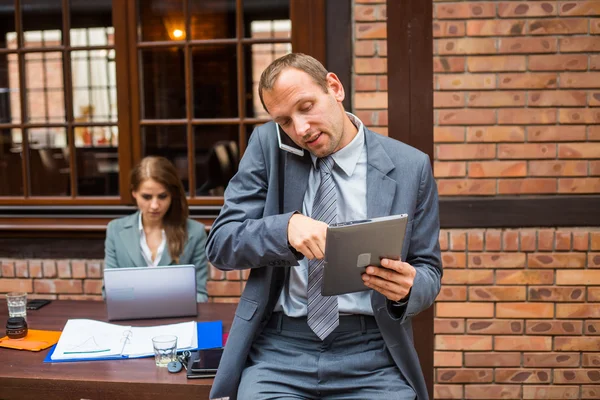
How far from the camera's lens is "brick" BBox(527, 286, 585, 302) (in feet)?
11.7

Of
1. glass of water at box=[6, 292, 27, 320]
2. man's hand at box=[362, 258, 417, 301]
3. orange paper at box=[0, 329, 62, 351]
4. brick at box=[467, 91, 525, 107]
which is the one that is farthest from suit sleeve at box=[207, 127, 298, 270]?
brick at box=[467, 91, 525, 107]

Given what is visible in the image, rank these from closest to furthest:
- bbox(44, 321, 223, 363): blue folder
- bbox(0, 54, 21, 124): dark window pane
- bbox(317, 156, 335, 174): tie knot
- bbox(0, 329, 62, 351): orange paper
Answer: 1. bbox(317, 156, 335, 174): tie knot
2. bbox(44, 321, 223, 363): blue folder
3. bbox(0, 329, 62, 351): orange paper
4. bbox(0, 54, 21, 124): dark window pane

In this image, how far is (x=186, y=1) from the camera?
150 inches

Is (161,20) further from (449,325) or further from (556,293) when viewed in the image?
(556,293)

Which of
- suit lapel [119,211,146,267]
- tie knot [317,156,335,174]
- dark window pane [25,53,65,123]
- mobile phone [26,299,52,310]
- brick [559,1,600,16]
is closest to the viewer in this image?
tie knot [317,156,335,174]

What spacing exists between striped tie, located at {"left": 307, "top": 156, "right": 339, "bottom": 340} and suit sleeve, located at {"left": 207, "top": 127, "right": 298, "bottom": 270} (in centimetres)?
13

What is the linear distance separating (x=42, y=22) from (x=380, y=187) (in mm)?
2952

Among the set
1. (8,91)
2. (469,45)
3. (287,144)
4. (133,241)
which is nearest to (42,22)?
(8,91)

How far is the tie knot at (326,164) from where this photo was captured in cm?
207

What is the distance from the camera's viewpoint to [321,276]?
6.59 ft

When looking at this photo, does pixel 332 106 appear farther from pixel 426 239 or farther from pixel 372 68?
pixel 372 68

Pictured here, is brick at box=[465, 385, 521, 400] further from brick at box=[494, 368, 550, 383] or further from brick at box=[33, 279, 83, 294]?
brick at box=[33, 279, 83, 294]

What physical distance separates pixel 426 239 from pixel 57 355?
1.28 meters

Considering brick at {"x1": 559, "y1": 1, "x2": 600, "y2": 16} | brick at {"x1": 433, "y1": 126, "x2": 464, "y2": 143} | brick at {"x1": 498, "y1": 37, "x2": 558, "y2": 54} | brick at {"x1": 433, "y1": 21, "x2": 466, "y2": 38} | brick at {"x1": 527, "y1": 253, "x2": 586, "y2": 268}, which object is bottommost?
brick at {"x1": 527, "y1": 253, "x2": 586, "y2": 268}
